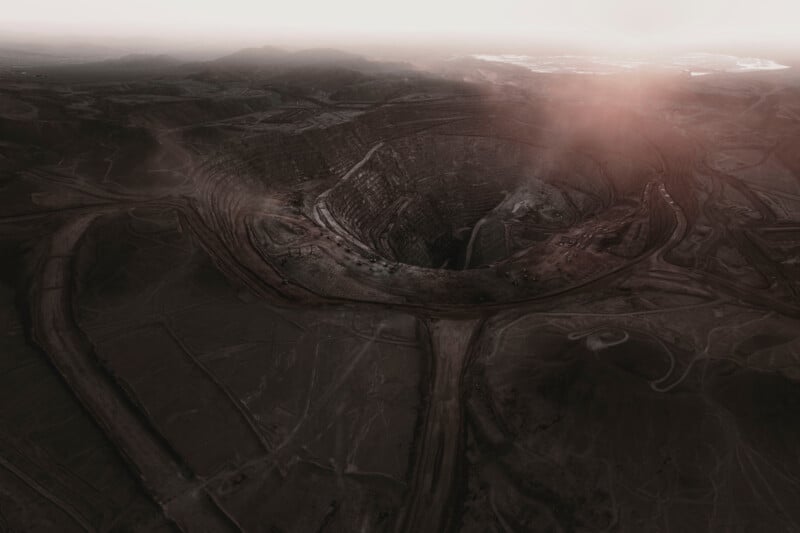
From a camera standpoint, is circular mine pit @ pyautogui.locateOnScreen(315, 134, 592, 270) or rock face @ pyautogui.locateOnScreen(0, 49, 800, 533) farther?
circular mine pit @ pyautogui.locateOnScreen(315, 134, 592, 270)

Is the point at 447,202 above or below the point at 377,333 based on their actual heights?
above

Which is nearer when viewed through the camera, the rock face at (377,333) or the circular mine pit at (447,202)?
the rock face at (377,333)

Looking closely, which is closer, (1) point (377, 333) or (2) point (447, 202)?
(1) point (377, 333)

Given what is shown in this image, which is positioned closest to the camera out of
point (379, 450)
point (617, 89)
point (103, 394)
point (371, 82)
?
point (379, 450)

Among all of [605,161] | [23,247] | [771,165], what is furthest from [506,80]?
[23,247]

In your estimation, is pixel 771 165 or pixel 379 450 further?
pixel 771 165

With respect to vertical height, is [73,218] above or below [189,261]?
above

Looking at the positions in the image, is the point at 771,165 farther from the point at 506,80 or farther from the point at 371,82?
the point at 371,82

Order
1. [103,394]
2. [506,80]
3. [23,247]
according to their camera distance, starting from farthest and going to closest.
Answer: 1. [506,80]
2. [23,247]
3. [103,394]
